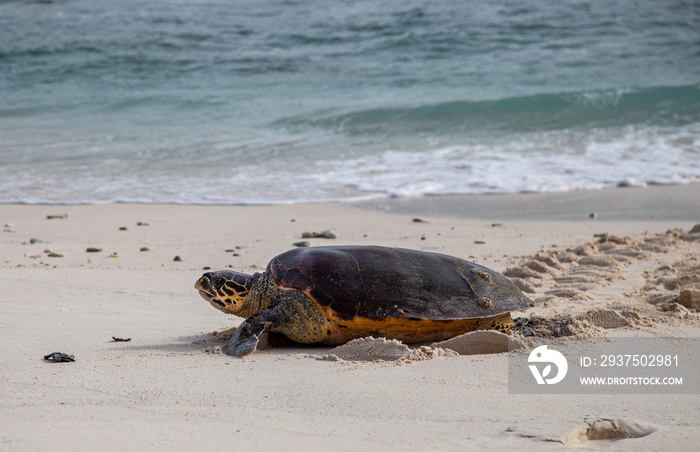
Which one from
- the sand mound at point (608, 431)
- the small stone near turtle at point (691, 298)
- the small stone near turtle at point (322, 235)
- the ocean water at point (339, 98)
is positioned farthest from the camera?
the ocean water at point (339, 98)

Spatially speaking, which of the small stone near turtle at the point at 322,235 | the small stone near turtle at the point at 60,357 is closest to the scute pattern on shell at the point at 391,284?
the small stone near turtle at the point at 60,357

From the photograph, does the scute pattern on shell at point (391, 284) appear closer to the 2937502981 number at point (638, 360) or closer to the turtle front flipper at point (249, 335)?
the turtle front flipper at point (249, 335)

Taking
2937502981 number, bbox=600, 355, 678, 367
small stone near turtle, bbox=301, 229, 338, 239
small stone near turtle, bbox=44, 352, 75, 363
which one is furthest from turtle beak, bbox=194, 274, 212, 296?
small stone near turtle, bbox=301, 229, 338, 239

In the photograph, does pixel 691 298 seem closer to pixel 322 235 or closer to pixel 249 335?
pixel 249 335

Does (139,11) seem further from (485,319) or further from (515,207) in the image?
(485,319)

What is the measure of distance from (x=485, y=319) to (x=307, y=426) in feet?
4.36

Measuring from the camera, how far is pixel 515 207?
21.3 feet

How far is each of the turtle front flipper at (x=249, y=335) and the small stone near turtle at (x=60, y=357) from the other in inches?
25.8

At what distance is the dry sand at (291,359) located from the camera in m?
1.79

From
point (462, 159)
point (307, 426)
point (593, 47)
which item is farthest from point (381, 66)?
point (307, 426)

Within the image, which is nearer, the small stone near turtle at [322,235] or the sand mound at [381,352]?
the sand mound at [381,352]

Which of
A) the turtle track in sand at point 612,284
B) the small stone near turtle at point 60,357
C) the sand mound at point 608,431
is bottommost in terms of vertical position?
the turtle track in sand at point 612,284
